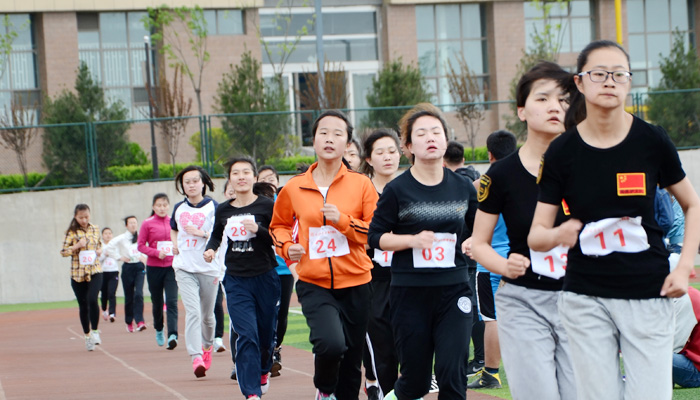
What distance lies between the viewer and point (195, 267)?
11703 mm

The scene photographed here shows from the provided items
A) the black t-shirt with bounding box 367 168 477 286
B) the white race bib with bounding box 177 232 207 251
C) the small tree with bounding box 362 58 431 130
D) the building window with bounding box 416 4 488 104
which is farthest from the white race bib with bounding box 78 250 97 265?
the building window with bounding box 416 4 488 104

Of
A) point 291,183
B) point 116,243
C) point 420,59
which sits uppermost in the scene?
point 420,59

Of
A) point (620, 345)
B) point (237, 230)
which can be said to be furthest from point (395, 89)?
point (620, 345)

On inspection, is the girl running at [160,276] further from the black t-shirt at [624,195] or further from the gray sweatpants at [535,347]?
the black t-shirt at [624,195]

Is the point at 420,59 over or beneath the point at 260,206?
over

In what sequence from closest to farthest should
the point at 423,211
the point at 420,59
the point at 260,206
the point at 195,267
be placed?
1. the point at 423,211
2. the point at 260,206
3. the point at 195,267
4. the point at 420,59

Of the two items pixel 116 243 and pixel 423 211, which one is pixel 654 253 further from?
pixel 116 243

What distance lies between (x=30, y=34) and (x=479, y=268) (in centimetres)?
3646

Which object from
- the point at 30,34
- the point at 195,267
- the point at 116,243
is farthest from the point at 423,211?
the point at 30,34

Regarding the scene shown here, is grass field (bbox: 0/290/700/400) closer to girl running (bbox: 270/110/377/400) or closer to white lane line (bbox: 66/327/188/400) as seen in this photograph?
girl running (bbox: 270/110/377/400)

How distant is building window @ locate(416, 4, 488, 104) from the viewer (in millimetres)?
45969

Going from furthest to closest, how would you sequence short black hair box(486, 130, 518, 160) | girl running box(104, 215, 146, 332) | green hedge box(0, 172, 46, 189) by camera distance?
green hedge box(0, 172, 46, 189)
girl running box(104, 215, 146, 332)
short black hair box(486, 130, 518, 160)

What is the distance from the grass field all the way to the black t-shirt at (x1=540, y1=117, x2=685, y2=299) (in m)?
4.35

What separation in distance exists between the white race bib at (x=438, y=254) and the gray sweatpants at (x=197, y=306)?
5.51 m
